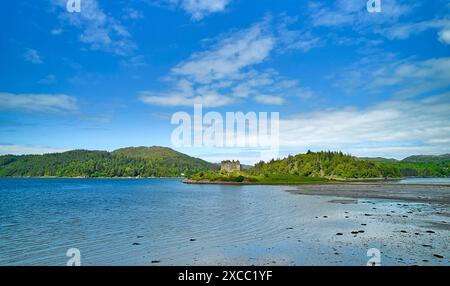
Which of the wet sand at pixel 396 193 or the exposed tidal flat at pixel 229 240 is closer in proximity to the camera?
the exposed tidal flat at pixel 229 240

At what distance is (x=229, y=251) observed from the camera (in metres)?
26.7

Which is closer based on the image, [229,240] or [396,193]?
[229,240]

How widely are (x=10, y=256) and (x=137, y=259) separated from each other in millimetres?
10453

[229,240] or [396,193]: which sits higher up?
[229,240]

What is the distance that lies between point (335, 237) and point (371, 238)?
3.43 metres

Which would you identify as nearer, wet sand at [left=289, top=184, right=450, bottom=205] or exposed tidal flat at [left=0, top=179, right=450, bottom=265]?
exposed tidal flat at [left=0, top=179, right=450, bottom=265]
